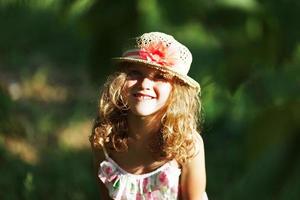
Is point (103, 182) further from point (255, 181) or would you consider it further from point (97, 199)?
point (97, 199)

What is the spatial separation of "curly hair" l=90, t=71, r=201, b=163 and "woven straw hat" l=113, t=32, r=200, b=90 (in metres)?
0.02

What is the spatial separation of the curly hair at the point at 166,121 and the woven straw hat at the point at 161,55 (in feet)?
0.05

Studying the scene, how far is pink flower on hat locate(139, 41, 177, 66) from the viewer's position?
722 millimetres

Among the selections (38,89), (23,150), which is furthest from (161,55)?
(38,89)

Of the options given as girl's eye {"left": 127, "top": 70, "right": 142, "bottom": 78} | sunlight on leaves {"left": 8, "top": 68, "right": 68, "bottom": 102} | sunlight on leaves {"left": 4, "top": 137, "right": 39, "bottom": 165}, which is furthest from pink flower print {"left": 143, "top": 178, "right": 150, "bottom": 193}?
sunlight on leaves {"left": 8, "top": 68, "right": 68, "bottom": 102}

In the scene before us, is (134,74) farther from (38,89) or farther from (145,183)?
(38,89)

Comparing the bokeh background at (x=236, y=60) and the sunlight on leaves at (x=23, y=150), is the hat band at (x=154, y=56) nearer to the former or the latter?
the bokeh background at (x=236, y=60)

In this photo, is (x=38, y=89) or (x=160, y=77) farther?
(x=38, y=89)

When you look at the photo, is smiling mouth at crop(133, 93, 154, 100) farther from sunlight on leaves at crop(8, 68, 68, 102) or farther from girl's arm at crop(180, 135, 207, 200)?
sunlight on leaves at crop(8, 68, 68, 102)

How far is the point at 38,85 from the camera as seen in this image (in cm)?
270

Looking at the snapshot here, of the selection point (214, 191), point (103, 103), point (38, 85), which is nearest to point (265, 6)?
point (103, 103)

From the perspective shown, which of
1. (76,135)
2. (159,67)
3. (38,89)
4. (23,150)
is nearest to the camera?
(159,67)

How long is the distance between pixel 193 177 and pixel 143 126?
65mm

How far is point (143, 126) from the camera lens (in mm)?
778
